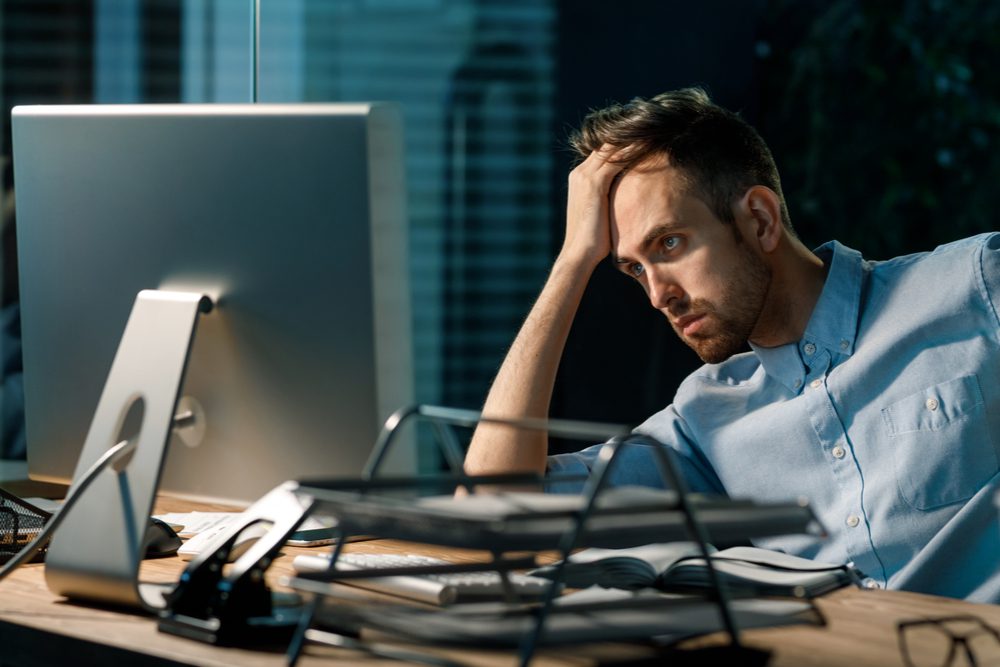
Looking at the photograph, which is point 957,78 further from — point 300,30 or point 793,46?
point 300,30

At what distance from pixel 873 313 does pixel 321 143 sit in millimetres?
962

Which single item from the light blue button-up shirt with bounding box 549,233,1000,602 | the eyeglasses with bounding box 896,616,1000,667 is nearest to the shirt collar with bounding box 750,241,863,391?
the light blue button-up shirt with bounding box 549,233,1000,602

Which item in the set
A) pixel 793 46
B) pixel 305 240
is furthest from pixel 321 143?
pixel 793 46

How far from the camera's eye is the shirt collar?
1.80m

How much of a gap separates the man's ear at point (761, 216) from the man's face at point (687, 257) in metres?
0.03

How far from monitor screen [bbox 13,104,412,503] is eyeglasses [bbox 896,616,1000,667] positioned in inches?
19.2

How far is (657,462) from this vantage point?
197cm

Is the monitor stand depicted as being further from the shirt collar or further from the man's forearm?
the shirt collar

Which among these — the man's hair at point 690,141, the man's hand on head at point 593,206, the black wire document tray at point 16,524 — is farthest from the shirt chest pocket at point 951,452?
the black wire document tray at point 16,524

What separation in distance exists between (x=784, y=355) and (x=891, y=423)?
20cm

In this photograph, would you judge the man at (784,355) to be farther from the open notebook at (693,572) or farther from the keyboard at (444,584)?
the keyboard at (444,584)

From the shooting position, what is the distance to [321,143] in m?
1.15

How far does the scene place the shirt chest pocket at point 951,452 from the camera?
5.46 feet

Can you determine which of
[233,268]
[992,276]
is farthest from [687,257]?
[233,268]
